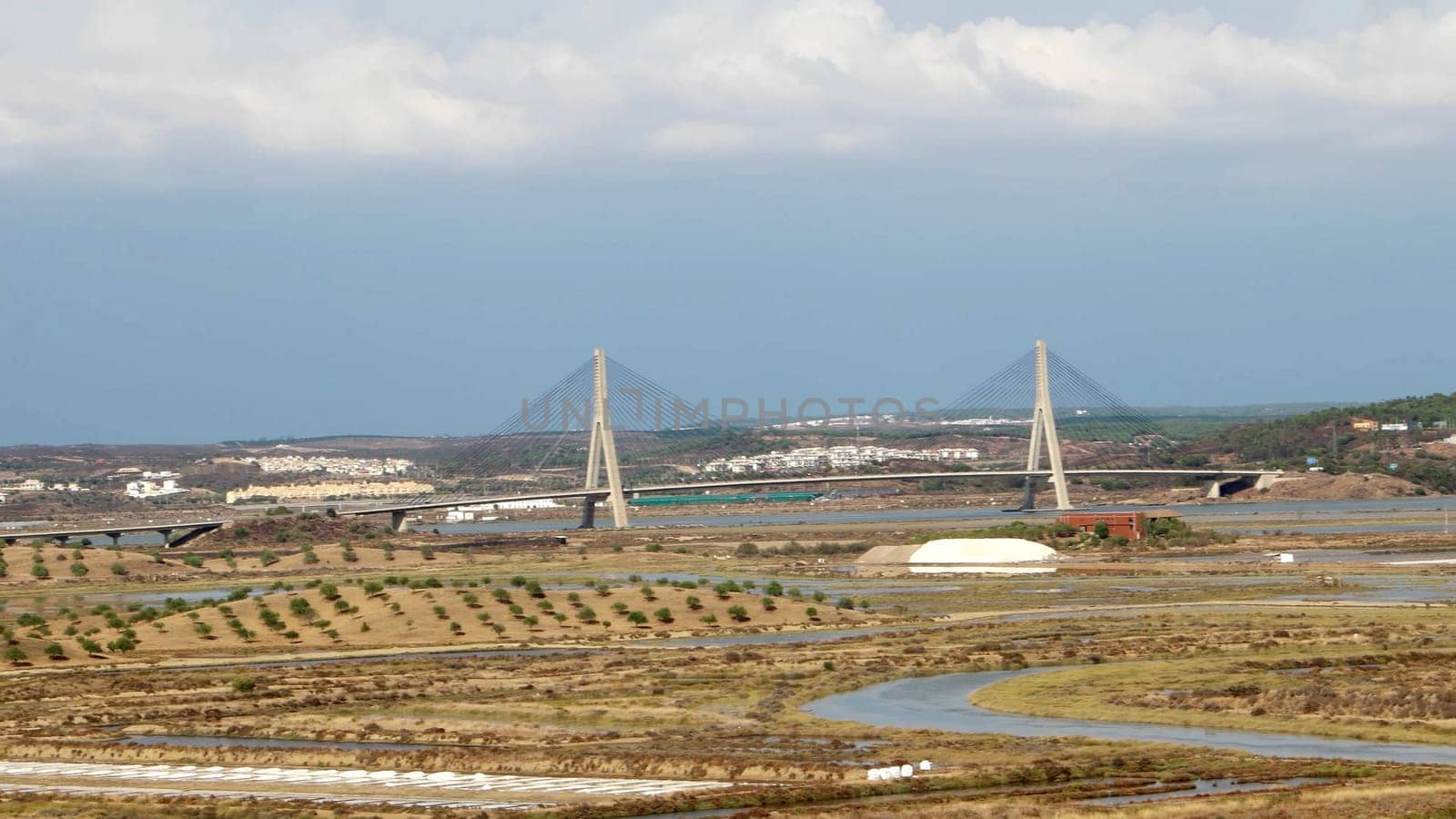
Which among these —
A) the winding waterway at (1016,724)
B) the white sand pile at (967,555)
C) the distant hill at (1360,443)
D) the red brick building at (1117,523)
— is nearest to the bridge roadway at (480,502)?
the red brick building at (1117,523)

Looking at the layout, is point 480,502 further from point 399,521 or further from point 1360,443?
point 1360,443

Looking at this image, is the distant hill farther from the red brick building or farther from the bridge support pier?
the bridge support pier

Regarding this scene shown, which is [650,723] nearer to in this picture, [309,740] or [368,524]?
[309,740]

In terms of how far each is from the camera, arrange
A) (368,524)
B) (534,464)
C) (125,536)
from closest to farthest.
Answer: (368,524), (125,536), (534,464)

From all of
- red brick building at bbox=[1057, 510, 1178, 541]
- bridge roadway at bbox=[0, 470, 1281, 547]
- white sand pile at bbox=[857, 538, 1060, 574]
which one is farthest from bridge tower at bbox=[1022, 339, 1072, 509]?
white sand pile at bbox=[857, 538, 1060, 574]

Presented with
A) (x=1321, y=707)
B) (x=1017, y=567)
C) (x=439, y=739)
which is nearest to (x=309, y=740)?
(x=439, y=739)

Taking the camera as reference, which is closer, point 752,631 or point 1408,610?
point 1408,610
